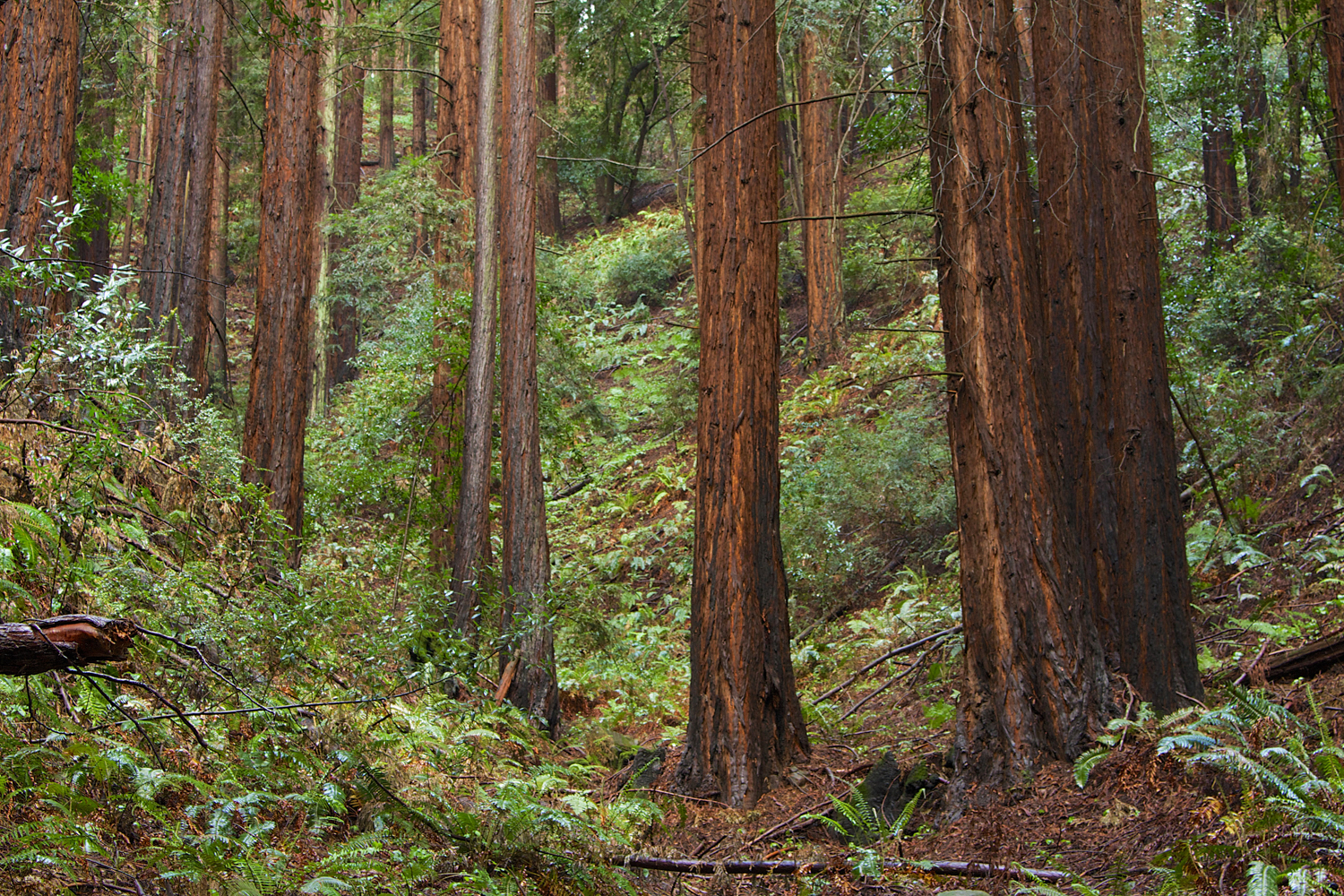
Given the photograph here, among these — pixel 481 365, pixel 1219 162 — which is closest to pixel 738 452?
pixel 481 365

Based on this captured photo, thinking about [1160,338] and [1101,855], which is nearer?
[1101,855]

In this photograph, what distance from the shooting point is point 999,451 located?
6.21m

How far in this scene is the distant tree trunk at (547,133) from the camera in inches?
880

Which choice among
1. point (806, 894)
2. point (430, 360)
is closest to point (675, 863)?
point (806, 894)

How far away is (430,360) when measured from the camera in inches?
493

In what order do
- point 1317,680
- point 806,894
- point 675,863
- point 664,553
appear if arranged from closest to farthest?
point 806,894, point 675,863, point 1317,680, point 664,553

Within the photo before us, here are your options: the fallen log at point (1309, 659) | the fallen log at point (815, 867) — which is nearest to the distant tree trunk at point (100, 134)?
the fallen log at point (815, 867)

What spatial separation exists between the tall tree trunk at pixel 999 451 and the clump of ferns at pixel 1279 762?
0.80 m

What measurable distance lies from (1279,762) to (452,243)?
11.2 m

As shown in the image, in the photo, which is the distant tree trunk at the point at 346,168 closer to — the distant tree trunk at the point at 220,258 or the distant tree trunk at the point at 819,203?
the distant tree trunk at the point at 220,258

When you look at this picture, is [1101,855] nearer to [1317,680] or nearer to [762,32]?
[1317,680]

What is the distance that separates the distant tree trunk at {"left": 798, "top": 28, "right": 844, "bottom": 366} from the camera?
1928 cm

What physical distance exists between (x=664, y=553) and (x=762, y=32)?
31.5ft

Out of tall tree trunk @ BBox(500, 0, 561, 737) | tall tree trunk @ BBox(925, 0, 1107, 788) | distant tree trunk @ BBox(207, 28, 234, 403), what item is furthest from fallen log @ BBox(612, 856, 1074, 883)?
distant tree trunk @ BBox(207, 28, 234, 403)
